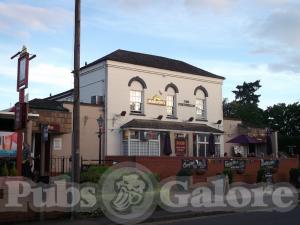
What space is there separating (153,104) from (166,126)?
154 cm

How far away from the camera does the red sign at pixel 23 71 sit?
1472 centimetres

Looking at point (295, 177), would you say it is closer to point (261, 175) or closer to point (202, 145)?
point (261, 175)

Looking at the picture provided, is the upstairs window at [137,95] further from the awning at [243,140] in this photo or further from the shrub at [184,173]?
the awning at [243,140]

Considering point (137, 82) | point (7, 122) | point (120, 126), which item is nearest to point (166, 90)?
point (137, 82)

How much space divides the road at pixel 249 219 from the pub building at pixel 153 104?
11824mm

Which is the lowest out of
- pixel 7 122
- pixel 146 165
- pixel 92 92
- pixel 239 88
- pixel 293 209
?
pixel 293 209

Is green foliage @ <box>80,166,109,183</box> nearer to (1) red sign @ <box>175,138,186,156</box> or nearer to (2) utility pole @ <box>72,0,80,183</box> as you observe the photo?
(2) utility pole @ <box>72,0,80,183</box>

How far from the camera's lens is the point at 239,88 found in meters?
79.2

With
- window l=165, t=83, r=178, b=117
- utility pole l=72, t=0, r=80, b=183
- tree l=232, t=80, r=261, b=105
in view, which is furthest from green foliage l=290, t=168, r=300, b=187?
tree l=232, t=80, r=261, b=105

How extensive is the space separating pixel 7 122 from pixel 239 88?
60949 millimetres

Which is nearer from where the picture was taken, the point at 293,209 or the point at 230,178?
the point at 293,209

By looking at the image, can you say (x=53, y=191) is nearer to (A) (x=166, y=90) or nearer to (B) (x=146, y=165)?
(B) (x=146, y=165)

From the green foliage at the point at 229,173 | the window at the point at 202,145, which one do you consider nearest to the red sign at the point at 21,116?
the green foliage at the point at 229,173

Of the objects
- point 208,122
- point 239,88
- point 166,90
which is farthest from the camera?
point 239,88
